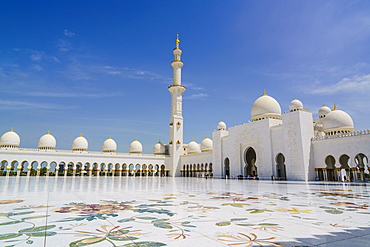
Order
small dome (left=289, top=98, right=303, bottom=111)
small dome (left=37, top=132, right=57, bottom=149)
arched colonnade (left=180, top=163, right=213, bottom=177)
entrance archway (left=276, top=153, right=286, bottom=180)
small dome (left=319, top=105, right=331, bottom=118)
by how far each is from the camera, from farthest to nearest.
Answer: arched colonnade (left=180, top=163, right=213, bottom=177), small dome (left=37, top=132, right=57, bottom=149), small dome (left=319, top=105, right=331, bottom=118), small dome (left=289, top=98, right=303, bottom=111), entrance archway (left=276, top=153, right=286, bottom=180)

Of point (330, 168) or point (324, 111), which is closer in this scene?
point (330, 168)

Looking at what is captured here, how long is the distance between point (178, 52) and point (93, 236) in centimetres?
3339

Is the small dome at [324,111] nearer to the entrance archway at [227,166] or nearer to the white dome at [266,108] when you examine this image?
the white dome at [266,108]

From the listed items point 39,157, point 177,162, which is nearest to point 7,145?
point 39,157

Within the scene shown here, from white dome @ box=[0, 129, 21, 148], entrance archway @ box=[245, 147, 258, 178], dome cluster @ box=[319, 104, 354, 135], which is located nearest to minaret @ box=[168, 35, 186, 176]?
entrance archway @ box=[245, 147, 258, 178]

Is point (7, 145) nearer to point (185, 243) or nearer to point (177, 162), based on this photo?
point (177, 162)

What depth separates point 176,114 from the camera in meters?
33.4

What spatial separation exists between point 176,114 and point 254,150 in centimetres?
1275

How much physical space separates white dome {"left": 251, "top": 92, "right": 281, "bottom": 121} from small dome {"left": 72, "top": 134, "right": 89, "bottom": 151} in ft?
70.3

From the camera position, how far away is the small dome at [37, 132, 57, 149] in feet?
97.9

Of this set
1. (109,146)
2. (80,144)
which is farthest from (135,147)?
(80,144)

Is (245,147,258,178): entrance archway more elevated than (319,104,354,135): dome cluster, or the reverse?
(319,104,354,135): dome cluster

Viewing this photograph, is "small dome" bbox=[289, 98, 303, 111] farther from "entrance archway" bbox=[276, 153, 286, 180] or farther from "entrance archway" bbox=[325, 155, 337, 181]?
"entrance archway" bbox=[325, 155, 337, 181]

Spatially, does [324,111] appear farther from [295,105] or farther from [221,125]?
[221,125]
